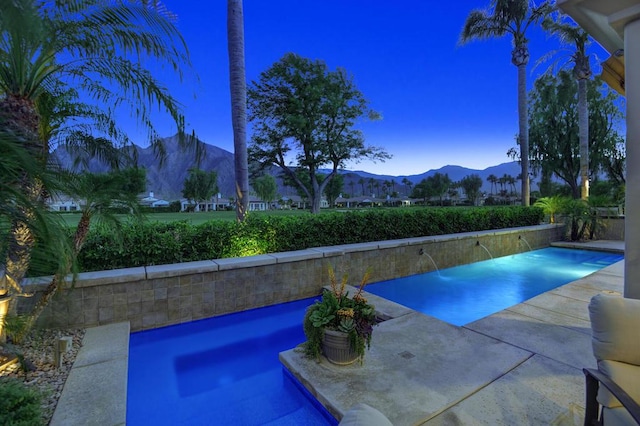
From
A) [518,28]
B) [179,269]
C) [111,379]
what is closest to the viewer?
[111,379]

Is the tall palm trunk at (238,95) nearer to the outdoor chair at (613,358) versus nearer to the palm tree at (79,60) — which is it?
the palm tree at (79,60)

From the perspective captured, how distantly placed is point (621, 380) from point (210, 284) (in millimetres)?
4533

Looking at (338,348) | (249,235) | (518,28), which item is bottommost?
(338,348)

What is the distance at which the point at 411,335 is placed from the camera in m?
3.52

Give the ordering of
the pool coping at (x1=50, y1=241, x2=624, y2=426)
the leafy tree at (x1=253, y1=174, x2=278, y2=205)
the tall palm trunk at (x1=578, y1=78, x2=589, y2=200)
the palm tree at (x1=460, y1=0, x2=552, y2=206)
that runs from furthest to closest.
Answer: the leafy tree at (x1=253, y1=174, x2=278, y2=205) → the tall palm trunk at (x1=578, y1=78, x2=589, y2=200) → the palm tree at (x1=460, y1=0, x2=552, y2=206) → the pool coping at (x1=50, y1=241, x2=624, y2=426)

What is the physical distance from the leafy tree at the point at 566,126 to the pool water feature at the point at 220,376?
24.2m

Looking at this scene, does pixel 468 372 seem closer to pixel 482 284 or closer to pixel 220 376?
pixel 220 376

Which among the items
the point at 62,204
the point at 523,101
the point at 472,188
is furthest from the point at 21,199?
the point at 472,188

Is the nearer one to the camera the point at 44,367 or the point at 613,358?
the point at 613,358

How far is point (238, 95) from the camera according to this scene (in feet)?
20.9

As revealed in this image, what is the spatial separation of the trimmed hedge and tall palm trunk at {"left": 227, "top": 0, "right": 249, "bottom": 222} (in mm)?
642

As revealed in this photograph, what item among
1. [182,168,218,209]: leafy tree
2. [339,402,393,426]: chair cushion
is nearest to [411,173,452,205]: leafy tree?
[182,168,218,209]: leafy tree

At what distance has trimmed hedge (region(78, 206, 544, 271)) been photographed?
14.9ft

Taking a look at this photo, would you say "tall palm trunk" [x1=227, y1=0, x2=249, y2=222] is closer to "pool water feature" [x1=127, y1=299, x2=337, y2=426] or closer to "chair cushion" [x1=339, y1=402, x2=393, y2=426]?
"pool water feature" [x1=127, y1=299, x2=337, y2=426]
